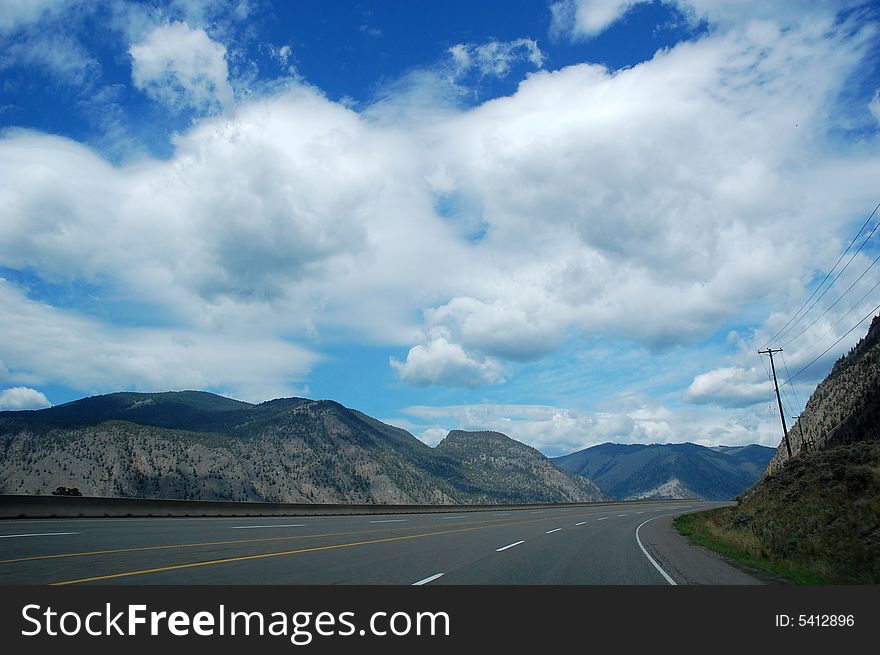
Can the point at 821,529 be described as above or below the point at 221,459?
below

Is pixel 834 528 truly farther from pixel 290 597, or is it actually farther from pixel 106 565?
pixel 106 565

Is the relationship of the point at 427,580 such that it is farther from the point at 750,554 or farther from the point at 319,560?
the point at 750,554

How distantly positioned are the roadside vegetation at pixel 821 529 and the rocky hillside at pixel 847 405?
15684 millimetres

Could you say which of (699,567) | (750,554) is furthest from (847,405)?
(699,567)

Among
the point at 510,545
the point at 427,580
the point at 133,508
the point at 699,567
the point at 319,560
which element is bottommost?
the point at 699,567

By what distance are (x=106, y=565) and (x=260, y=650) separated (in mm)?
5729

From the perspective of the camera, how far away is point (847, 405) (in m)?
60.4

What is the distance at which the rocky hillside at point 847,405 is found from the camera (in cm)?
5241

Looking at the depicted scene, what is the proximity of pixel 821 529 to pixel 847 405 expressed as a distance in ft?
170

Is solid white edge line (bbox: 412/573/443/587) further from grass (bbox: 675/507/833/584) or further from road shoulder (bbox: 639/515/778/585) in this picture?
grass (bbox: 675/507/833/584)

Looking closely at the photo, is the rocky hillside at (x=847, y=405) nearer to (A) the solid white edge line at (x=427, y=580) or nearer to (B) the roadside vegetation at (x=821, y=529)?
(B) the roadside vegetation at (x=821, y=529)

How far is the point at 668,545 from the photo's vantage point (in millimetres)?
20219

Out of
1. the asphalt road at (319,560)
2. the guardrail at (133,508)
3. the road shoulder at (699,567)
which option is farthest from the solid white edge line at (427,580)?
the guardrail at (133,508)

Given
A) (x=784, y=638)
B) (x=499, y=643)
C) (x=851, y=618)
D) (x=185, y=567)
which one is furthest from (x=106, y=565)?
(x=851, y=618)
